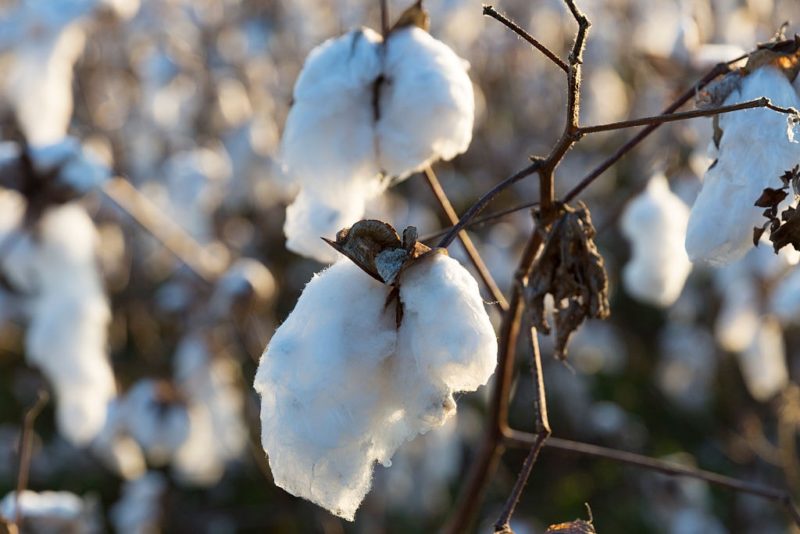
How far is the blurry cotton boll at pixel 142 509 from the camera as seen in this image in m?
2.80

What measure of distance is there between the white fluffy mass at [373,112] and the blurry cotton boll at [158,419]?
161 centimetres

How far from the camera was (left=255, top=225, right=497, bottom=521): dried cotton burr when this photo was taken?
834 mm

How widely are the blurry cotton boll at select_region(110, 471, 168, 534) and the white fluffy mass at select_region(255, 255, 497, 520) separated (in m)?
2.07

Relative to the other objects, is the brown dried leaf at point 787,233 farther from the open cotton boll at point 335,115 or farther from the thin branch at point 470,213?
the open cotton boll at point 335,115

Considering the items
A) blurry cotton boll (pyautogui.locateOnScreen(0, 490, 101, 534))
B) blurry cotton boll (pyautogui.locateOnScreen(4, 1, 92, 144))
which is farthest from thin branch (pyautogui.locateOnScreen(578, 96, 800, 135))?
blurry cotton boll (pyautogui.locateOnScreen(4, 1, 92, 144))

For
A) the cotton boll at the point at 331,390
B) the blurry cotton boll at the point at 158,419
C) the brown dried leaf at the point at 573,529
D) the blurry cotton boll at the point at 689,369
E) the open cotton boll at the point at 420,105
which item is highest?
the open cotton boll at the point at 420,105

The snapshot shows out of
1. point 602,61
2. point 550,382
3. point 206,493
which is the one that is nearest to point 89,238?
point 206,493

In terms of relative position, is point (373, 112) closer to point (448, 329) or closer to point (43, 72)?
point (448, 329)

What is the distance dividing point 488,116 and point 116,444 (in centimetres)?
292

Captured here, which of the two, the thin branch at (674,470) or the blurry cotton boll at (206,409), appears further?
the blurry cotton boll at (206,409)

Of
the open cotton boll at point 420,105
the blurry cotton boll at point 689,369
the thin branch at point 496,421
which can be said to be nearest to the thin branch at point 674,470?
the thin branch at point 496,421

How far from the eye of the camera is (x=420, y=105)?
1.16 metres

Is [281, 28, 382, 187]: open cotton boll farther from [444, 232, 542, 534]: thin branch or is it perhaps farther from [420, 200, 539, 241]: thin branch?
[444, 232, 542, 534]: thin branch

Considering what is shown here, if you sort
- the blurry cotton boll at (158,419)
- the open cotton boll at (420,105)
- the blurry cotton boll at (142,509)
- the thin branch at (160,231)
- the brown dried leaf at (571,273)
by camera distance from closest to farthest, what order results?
the brown dried leaf at (571,273) < the open cotton boll at (420,105) < the thin branch at (160,231) < the blurry cotton boll at (158,419) < the blurry cotton boll at (142,509)
